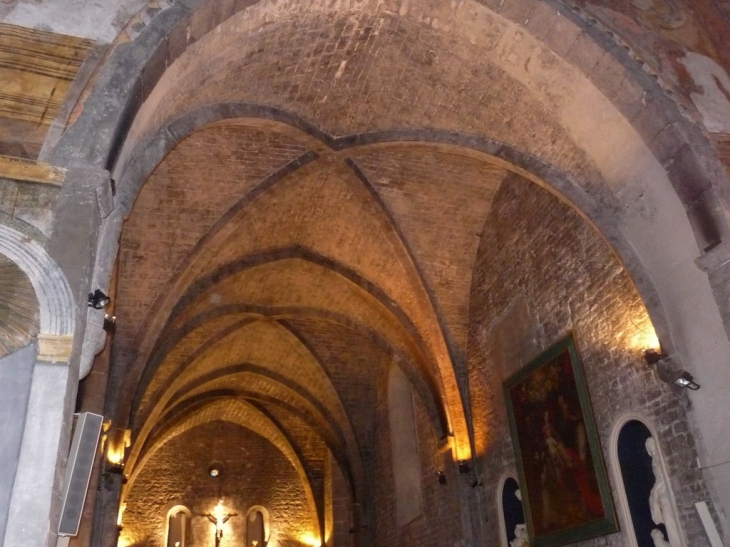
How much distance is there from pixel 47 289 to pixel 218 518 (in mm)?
14442

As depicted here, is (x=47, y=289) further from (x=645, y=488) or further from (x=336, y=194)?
(x=336, y=194)

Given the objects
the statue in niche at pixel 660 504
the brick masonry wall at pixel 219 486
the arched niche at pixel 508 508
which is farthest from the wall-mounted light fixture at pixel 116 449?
the statue in niche at pixel 660 504

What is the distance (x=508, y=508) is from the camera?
9.66 m

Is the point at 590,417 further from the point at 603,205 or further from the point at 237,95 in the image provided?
the point at 237,95

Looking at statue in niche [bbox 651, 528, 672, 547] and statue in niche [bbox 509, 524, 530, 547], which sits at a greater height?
statue in niche [bbox 509, 524, 530, 547]

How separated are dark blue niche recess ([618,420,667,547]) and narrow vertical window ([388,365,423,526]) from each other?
583 cm

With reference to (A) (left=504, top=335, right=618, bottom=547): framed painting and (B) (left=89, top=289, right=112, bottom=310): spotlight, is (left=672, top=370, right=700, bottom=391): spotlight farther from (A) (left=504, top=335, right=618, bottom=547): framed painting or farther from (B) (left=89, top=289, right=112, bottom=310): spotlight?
(B) (left=89, top=289, right=112, bottom=310): spotlight

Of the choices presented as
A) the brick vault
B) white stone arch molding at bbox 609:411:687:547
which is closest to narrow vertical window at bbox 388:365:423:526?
the brick vault

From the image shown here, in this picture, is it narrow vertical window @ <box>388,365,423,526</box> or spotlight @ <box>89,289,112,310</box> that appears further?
narrow vertical window @ <box>388,365,423,526</box>

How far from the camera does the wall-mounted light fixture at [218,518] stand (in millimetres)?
16906

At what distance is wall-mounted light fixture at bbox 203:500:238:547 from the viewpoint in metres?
16.9

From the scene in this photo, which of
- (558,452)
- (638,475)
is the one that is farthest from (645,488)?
(558,452)

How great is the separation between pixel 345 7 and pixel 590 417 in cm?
523

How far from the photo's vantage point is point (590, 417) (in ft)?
25.0
